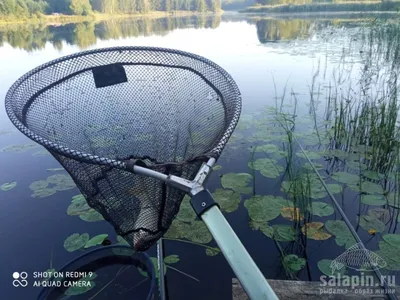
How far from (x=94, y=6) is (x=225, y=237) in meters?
43.6

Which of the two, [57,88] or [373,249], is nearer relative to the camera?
[57,88]

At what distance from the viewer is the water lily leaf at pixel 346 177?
7.20ft

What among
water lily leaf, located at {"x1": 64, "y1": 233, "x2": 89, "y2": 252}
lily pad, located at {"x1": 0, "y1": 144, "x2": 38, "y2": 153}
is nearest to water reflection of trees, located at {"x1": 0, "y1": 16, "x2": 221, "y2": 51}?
lily pad, located at {"x1": 0, "y1": 144, "x2": 38, "y2": 153}

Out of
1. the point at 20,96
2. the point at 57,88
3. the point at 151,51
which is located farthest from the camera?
the point at 151,51

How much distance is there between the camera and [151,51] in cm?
155

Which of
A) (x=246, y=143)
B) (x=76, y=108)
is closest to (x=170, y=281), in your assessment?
(x=76, y=108)

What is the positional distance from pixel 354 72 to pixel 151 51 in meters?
4.54

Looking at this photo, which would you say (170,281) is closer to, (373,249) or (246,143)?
(373,249)

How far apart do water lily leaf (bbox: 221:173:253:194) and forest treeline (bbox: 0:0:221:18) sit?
31.1m

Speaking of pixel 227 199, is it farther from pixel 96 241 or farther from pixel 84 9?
pixel 84 9

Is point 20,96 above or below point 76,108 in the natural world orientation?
above

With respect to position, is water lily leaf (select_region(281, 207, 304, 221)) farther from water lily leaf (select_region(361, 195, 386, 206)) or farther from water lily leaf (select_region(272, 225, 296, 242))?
water lily leaf (select_region(361, 195, 386, 206))

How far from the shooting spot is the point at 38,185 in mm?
2367

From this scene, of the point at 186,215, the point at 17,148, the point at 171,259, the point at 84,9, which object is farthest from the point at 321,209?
the point at 84,9
